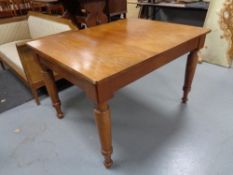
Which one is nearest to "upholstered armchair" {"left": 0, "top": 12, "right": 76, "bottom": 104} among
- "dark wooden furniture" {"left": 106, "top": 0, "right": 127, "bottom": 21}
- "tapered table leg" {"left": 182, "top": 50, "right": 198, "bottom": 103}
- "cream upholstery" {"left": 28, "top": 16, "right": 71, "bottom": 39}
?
"cream upholstery" {"left": 28, "top": 16, "right": 71, "bottom": 39}

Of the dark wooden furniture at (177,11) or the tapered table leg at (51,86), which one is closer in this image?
the tapered table leg at (51,86)

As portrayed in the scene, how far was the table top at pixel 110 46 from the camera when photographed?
100 cm

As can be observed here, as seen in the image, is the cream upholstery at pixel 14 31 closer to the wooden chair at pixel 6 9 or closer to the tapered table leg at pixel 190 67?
the wooden chair at pixel 6 9

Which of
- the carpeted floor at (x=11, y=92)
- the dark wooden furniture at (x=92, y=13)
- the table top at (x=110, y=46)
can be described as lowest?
the carpeted floor at (x=11, y=92)

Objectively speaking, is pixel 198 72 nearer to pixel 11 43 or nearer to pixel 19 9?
pixel 11 43

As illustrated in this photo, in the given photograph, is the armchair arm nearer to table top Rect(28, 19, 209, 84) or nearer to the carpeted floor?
the carpeted floor

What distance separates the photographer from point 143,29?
1.56 m

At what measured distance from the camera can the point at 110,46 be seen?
1252mm

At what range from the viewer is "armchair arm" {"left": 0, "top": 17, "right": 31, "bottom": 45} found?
8.52 ft

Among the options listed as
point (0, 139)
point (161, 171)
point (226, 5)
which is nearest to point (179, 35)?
point (161, 171)

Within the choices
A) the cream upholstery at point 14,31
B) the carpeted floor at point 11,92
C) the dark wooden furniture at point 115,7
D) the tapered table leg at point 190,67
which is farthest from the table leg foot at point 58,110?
the cream upholstery at point 14,31

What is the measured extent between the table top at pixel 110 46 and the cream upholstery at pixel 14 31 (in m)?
1.58

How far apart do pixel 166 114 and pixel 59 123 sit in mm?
1023

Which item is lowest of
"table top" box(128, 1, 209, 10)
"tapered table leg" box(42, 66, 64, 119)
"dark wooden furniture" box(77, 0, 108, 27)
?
"tapered table leg" box(42, 66, 64, 119)
